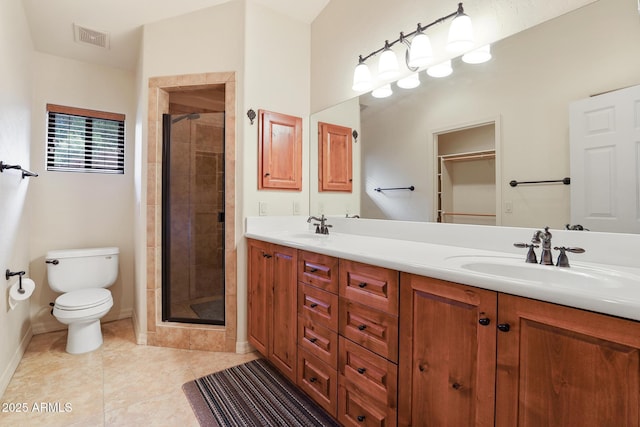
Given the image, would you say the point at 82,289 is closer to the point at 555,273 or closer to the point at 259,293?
the point at 259,293

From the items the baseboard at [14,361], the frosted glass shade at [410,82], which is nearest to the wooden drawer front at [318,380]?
the frosted glass shade at [410,82]

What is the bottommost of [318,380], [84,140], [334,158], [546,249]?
[318,380]

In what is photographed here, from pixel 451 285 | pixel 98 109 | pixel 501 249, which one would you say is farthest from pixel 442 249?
pixel 98 109

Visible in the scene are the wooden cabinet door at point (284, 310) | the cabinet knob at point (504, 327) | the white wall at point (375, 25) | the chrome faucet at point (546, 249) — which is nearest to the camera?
the cabinet knob at point (504, 327)

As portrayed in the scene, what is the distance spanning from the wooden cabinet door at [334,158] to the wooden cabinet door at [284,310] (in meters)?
0.77

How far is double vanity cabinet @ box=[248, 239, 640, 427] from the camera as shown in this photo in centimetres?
67

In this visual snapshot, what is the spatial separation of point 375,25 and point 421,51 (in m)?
0.55

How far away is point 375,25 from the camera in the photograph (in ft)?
6.57

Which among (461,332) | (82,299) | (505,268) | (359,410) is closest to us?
(461,332)

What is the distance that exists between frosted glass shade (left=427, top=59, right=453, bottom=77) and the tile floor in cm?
219

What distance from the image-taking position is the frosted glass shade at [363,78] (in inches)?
79.7

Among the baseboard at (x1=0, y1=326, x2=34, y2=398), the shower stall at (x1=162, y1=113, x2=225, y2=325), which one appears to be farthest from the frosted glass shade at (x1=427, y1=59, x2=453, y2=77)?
the baseboard at (x1=0, y1=326, x2=34, y2=398)

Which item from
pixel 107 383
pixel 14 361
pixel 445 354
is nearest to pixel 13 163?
pixel 14 361

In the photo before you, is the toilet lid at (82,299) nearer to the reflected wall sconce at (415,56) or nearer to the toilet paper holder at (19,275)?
the toilet paper holder at (19,275)
